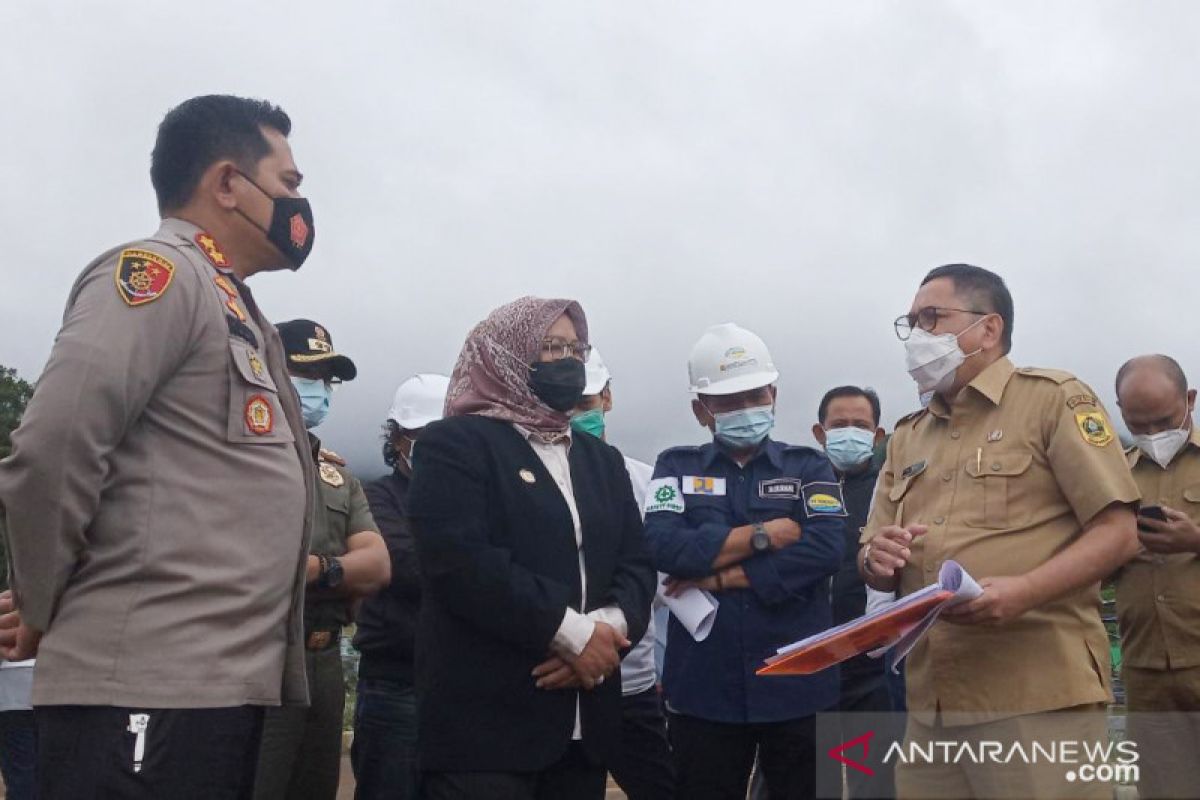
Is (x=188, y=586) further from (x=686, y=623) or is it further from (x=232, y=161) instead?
(x=686, y=623)

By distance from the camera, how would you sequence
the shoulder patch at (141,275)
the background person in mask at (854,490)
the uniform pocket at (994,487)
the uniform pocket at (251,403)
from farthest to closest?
the background person in mask at (854,490) → the uniform pocket at (994,487) → the uniform pocket at (251,403) → the shoulder patch at (141,275)

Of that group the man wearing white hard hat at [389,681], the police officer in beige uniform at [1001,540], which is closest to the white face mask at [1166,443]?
the police officer in beige uniform at [1001,540]

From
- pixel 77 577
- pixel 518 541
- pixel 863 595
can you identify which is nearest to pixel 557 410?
pixel 518 541

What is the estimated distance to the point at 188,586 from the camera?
2262 millimetres

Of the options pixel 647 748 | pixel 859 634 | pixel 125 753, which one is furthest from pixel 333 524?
pixel 859 634

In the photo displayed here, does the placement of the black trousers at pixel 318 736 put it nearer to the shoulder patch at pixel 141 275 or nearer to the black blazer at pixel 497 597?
the black blazer at pixel 497 597

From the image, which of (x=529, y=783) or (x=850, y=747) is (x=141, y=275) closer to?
(x=529, y=783)

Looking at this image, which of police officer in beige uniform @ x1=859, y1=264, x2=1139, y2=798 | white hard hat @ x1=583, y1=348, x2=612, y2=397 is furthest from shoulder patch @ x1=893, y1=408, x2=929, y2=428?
white hard hat @ x1=583, y1=348, x2=612, y2=397

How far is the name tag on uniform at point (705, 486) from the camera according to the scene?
4.42 metres

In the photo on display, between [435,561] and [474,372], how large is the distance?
0.68 meters

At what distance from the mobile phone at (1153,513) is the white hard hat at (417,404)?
2968mm

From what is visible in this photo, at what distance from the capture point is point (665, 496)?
4410 mm

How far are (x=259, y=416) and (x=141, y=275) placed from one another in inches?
15.6

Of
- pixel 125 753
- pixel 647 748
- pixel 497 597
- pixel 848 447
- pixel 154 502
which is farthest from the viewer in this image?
pixel 848 447
